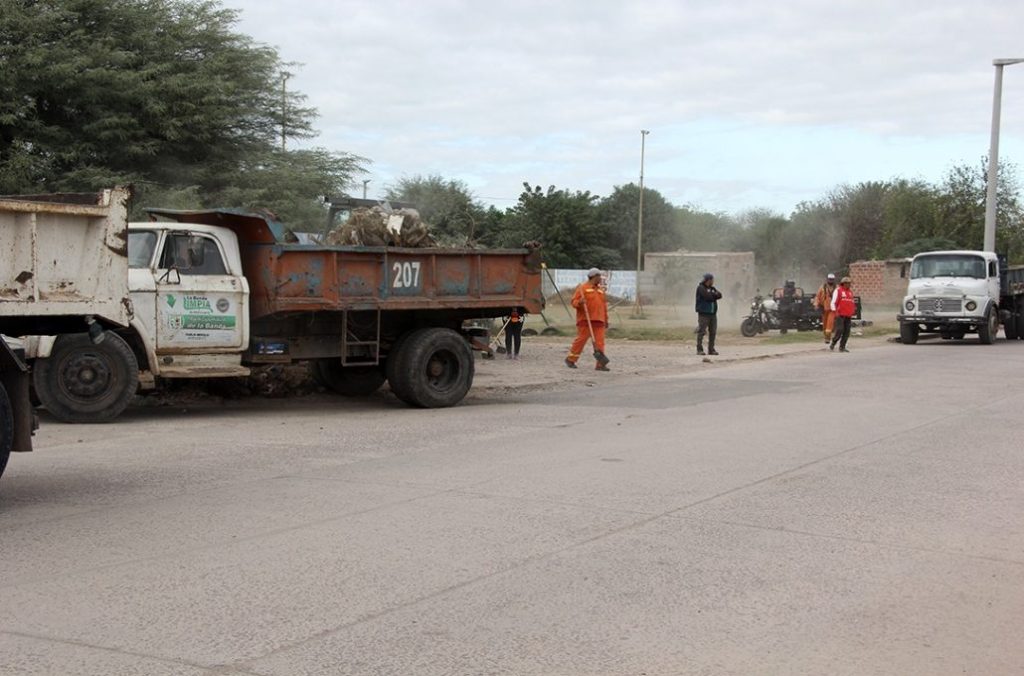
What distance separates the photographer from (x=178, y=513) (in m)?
7.53

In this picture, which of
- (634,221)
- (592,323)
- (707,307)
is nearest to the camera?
(592,323)

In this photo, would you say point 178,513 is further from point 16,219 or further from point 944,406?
point 944,406

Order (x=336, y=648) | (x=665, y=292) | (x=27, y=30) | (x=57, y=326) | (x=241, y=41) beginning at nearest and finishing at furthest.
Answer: (x=336, y=648) → (x=57, y=326) → (x=27, y=30) → (x=241, y=41) → (x=665, y=292)

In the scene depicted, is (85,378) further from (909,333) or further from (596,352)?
(909,333)

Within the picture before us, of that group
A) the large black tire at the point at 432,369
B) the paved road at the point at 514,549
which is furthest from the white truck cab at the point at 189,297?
the large black tire at the point at 432,369

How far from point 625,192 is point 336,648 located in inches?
3005

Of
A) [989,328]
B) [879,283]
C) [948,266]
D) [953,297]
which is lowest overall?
[989,328]

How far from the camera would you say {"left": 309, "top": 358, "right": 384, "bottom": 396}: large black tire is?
15.3 meters

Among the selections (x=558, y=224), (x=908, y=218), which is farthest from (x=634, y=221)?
(x=908, y=218)

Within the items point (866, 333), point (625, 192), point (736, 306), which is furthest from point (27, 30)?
point (625, 192)

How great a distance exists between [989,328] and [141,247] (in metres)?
23.1

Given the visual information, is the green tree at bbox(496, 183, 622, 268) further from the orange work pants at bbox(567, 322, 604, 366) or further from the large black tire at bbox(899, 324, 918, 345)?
the orange work pants at bbox(567, 322, 604, 366)

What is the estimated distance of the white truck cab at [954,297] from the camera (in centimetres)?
2872

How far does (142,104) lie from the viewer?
21031 mm
